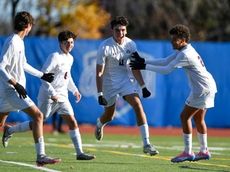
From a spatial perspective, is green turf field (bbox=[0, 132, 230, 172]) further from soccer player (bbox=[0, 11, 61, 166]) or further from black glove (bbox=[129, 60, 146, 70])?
black glove (bbox=[129, 60, 146, 70])

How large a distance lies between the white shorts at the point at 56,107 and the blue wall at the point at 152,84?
33.8ft

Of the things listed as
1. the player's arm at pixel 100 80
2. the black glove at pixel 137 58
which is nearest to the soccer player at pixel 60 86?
the player's arm at pixel 100 80

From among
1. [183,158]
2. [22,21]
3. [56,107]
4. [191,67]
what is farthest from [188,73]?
[22,21]

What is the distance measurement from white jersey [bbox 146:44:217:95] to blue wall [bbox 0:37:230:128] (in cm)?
1125

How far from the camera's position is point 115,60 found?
47.9ft

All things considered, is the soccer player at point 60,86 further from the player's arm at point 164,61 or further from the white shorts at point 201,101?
the white shorts at point 201,101

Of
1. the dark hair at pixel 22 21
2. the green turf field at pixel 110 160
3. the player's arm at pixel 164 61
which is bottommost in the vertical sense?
the green turf field at pixel 110 160

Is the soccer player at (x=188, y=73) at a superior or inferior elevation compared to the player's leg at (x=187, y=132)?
superior

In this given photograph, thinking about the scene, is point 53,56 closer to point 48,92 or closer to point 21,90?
point 48,92

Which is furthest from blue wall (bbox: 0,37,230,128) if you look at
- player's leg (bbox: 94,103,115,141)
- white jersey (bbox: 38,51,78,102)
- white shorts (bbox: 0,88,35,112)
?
white shorts (bbox: 0,88,35,112)

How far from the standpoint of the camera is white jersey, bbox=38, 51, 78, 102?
13578 mm

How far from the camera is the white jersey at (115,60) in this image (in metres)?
14.5

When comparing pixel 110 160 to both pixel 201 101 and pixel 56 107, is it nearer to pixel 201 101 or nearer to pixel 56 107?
pixel 56 107

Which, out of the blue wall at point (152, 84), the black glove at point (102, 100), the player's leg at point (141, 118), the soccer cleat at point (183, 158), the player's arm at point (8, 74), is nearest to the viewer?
the player's arm at point (8, 74)
